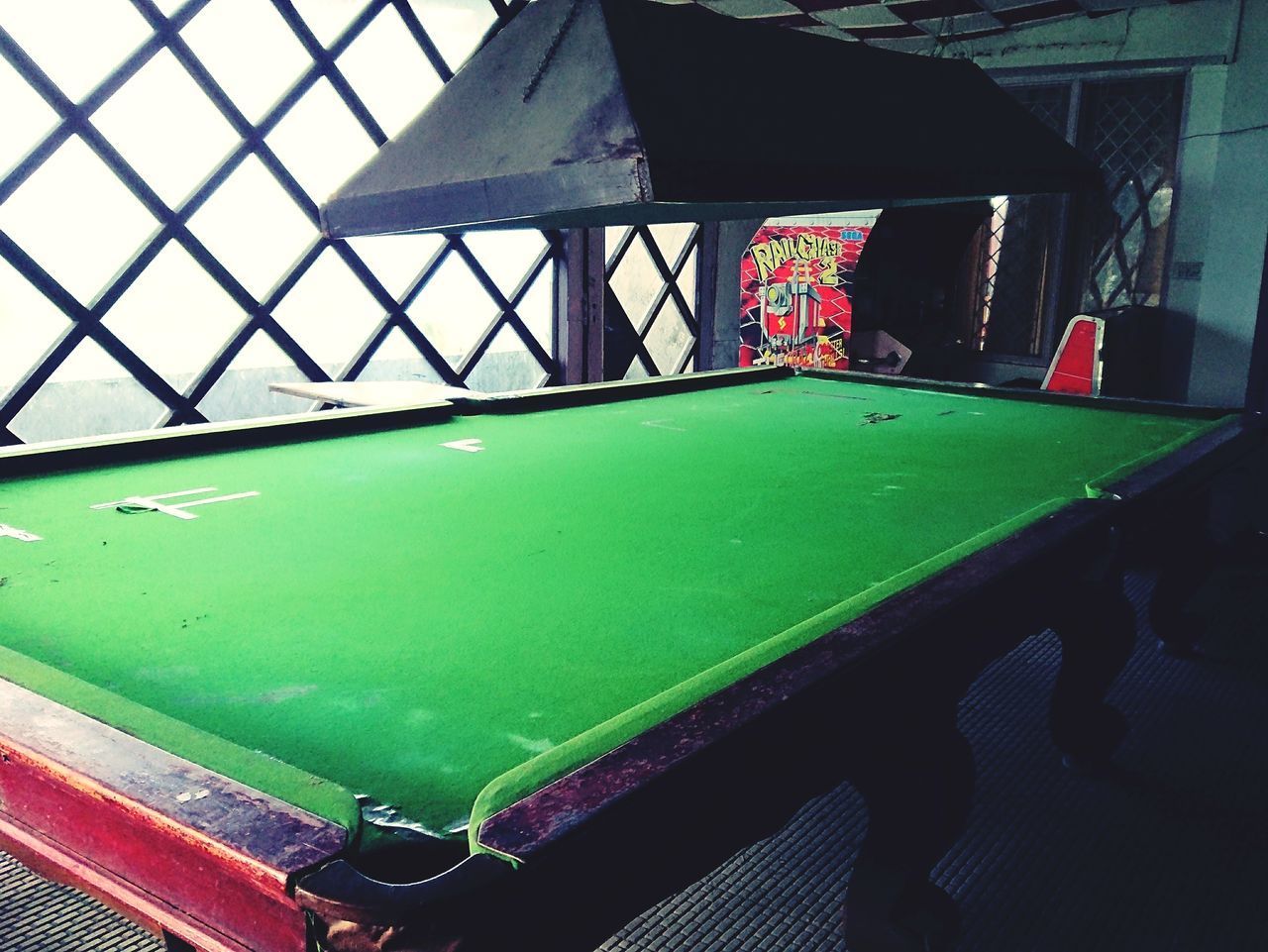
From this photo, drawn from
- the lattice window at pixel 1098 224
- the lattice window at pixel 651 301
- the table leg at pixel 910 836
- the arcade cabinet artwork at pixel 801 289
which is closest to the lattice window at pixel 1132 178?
the lattice window at pixel 1098 224

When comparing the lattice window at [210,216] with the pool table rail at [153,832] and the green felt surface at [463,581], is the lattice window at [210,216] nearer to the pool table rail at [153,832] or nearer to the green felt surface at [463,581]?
the green felt surface at [463,581]

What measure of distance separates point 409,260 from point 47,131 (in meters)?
1.31

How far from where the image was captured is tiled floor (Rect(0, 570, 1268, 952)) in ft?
4.04

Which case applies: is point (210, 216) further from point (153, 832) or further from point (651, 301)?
point (153, 832)

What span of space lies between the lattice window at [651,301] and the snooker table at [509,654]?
253 centimetres

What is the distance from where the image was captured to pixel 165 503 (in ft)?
4.23

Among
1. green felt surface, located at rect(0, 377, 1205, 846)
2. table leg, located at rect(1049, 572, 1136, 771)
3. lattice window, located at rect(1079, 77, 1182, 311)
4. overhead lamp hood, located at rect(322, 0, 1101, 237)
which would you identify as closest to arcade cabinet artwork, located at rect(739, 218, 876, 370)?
lattice window, located at rect(1079, 77, 1182, 311)

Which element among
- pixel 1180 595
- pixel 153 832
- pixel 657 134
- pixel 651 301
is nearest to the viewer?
pixel 153 832

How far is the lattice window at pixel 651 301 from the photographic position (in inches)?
171

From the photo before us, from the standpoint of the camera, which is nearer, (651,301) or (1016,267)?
(1016,267)

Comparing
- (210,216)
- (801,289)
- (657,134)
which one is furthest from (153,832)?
(801,289)

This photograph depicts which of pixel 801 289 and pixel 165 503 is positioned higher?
pixel 801 289

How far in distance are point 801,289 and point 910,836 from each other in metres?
3.17

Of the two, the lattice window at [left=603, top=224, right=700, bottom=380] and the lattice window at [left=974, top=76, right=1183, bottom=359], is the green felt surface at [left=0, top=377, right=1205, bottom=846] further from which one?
the lattice window at [left=603, top=224, right=700, bottom=380]
